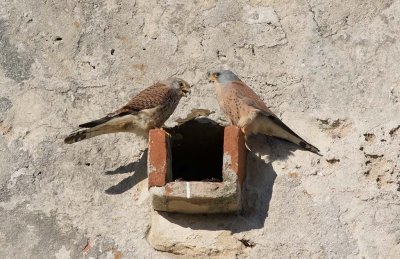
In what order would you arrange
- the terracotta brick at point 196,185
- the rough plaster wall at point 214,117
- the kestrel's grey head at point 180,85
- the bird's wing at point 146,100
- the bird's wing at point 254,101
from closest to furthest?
the terracotta brick at point 196,185, the rough plaster wall at point 214,117, the bird's wing at point 254,101, the bird's wing at point 146,100, the kestrel's grey head at point 180,85

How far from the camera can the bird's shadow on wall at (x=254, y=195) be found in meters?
4.20

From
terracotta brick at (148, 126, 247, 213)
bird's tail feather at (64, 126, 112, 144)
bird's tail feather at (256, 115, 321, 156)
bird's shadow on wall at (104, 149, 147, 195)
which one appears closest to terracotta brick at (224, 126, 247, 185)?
terracotta brick at (148, 126, 247, 213)

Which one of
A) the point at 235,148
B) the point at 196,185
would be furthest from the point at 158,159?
the point at 235,148

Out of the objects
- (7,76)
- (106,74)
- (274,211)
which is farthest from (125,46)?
(274,211)

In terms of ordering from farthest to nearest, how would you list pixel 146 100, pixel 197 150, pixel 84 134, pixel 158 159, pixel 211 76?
1. pixel 197 150
2. pixel 211 76
3. pixel 146 100
4. pixel 84 134
5. pixel 158 159

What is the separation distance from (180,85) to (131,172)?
1.78ft

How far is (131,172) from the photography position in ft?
14.7

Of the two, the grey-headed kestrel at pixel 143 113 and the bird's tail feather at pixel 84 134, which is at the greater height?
the grey-headed kestrel at pixel 143 113

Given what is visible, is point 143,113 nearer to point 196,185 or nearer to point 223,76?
point 223,76

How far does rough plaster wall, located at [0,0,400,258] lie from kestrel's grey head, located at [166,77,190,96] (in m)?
0.09

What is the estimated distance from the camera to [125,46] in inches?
194

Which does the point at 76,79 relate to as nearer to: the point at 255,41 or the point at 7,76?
the point at 7,76

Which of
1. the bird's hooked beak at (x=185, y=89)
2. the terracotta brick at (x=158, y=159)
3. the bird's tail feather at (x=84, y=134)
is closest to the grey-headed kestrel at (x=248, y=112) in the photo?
the bird's hooked beak at (x=185, y=89)

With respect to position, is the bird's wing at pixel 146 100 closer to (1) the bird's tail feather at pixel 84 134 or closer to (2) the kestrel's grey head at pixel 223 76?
(1) the bird's tail feather at pixel 84 134
